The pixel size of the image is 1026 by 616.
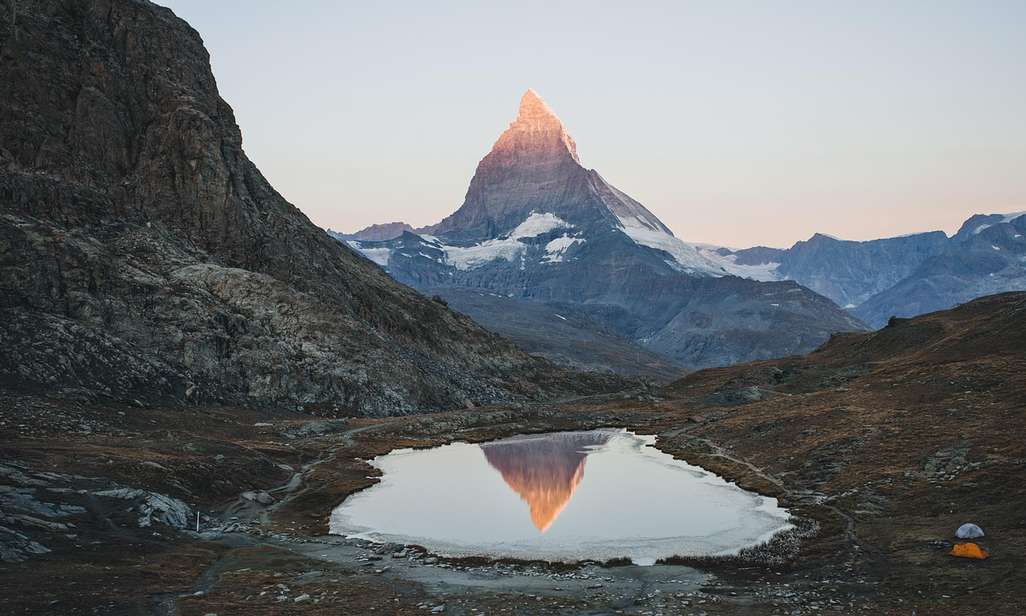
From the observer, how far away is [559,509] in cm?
5750

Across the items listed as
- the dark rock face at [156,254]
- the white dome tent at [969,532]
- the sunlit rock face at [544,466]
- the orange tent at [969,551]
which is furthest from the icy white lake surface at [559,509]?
the dark rock face at [156,254]

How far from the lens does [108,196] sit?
126 m

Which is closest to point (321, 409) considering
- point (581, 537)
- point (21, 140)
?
point (21, 140)

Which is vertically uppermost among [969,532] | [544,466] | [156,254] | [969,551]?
[156,254]

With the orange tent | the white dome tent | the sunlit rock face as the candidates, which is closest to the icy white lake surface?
the sunlit rock face

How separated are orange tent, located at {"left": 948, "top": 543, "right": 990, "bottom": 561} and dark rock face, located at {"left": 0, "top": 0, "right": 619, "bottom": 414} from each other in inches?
3195

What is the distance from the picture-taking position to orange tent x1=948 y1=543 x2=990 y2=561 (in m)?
34.0

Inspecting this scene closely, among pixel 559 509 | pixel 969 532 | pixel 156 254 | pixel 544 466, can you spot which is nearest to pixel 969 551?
pixel 969 532

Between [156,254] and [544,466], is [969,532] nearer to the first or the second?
[544,466]

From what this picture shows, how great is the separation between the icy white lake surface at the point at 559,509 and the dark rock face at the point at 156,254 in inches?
1521

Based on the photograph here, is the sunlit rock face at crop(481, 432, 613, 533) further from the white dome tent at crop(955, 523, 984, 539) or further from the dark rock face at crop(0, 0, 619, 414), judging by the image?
the dark rock face at crop(0, 0, 619, 414)

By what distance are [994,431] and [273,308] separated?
108 meters

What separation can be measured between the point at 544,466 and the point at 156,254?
80.3 m

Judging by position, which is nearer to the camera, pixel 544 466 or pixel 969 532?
pixel 969 532
